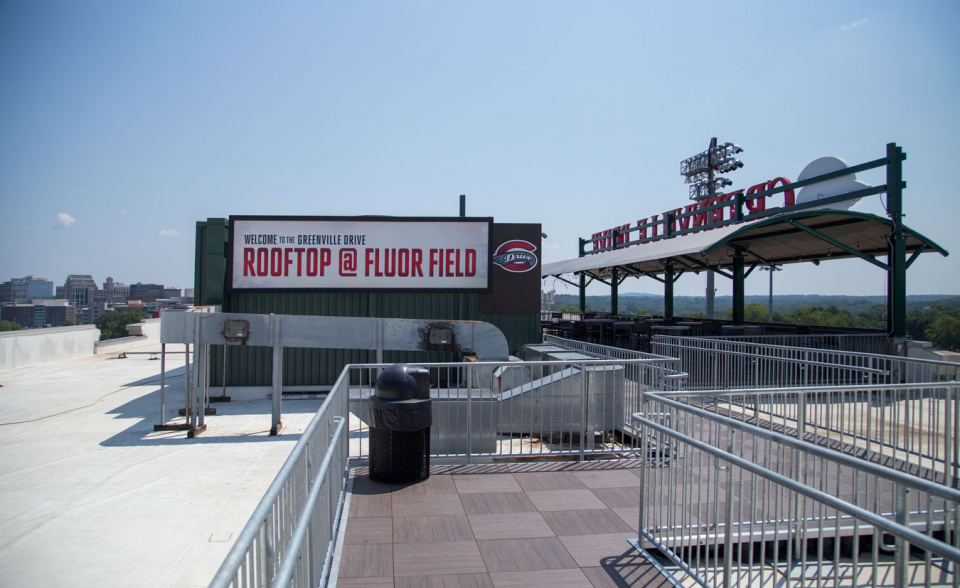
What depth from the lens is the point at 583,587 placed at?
425 cm

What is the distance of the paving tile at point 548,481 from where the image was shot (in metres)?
6.46

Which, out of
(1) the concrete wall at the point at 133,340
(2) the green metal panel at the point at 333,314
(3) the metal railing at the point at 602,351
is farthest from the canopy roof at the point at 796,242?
(1) the concrete wall at the point at 133,340

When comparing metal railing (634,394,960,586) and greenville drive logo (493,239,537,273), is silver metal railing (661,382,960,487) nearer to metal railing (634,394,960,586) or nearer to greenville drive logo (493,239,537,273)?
metal railing (634,394,960,586)

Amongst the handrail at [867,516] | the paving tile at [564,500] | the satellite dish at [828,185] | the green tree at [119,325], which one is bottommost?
the green tree at [119,325]

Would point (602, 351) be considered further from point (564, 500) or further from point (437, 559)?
point (437, 559)

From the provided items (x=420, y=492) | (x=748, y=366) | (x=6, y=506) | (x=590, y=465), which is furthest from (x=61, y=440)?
(x=748, y=366)

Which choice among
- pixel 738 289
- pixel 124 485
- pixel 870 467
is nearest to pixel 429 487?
pixel 870 467

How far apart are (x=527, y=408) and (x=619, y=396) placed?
1.59 meters

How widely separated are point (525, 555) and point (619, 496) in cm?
181

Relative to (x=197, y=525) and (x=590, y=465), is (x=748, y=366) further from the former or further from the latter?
(x=197, y=525)

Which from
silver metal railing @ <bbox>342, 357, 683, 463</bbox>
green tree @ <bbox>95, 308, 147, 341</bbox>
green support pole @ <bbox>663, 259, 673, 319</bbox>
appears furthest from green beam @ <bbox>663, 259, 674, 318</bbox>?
green tree @ <bbox>95, 308, 147, 341</bbox>

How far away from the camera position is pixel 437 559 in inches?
186

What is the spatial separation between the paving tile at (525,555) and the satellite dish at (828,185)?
1651 cm

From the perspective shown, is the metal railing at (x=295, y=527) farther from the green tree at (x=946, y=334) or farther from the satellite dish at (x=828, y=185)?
the green tree at (x=946, y=334)
